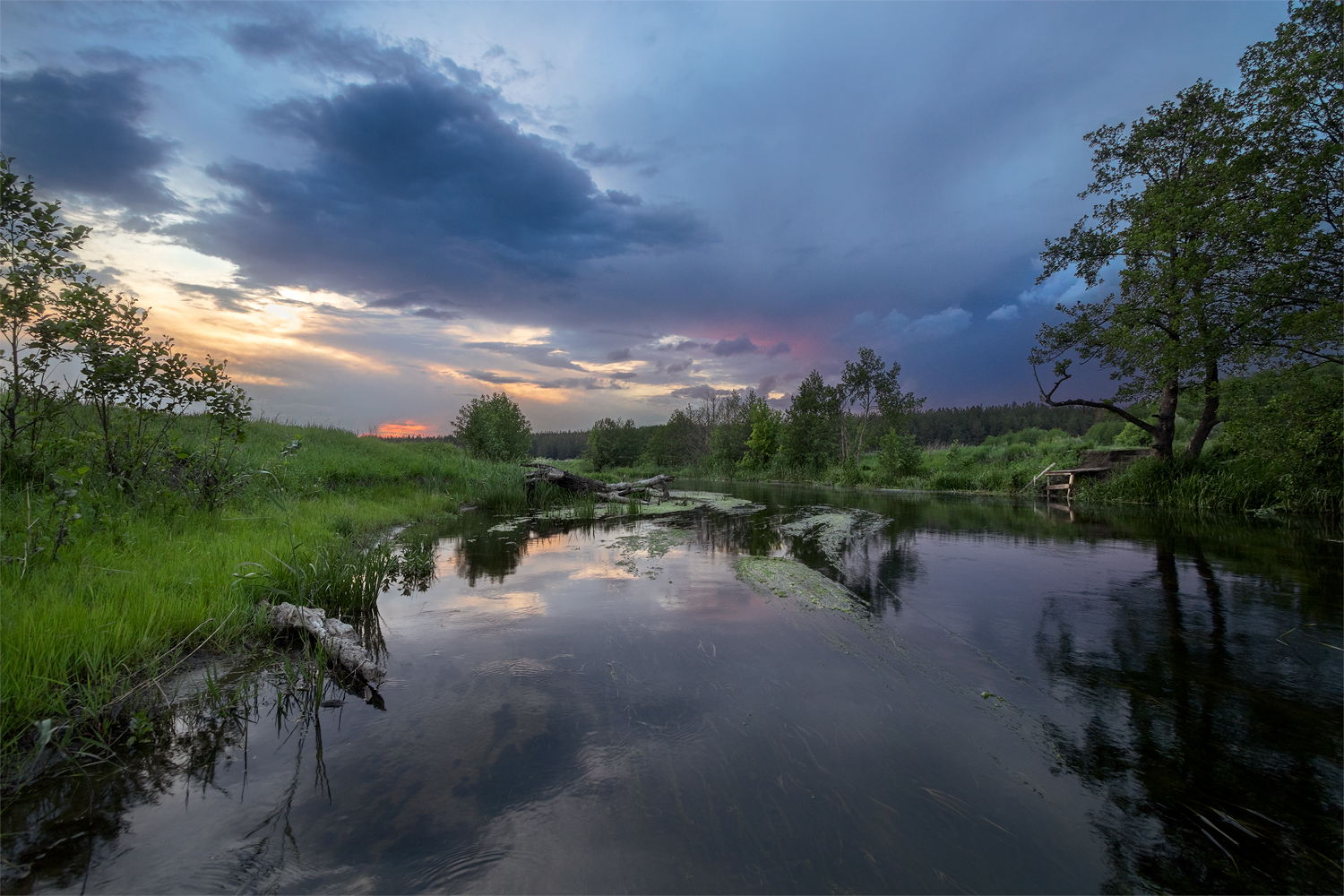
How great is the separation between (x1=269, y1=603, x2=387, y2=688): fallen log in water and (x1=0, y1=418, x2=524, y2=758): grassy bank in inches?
9.9

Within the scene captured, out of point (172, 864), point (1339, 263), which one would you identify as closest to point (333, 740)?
point (172, 864)

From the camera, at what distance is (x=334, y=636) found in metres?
3.88

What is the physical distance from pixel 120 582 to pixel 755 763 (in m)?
4.86

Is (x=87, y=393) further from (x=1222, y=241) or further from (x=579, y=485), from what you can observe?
(x=1222, y=241)

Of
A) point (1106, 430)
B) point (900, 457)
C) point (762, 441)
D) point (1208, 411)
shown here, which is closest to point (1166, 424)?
point (1208, 411)

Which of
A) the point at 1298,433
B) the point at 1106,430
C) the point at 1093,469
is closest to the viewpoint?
the point at 1298,433

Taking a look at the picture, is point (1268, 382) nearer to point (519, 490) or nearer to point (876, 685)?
point (876, 685)

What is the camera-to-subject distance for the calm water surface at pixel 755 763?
2.03 meters

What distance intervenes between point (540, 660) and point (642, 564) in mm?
3611

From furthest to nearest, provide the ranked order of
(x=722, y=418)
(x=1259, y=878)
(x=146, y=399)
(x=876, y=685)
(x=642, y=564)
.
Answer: (x=722, y=418)
(x=642, y=564)
(x=146, y=399)
(x=876, y=685)
(x=1259, y=878)

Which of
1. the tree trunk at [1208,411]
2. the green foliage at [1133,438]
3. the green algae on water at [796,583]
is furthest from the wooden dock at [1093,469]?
the green algae on water at [796,583]

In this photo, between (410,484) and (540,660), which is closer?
(540,660)

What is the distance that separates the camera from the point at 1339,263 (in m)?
11.1

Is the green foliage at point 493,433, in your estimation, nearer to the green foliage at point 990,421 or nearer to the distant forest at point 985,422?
the distant forest at point 985,422
